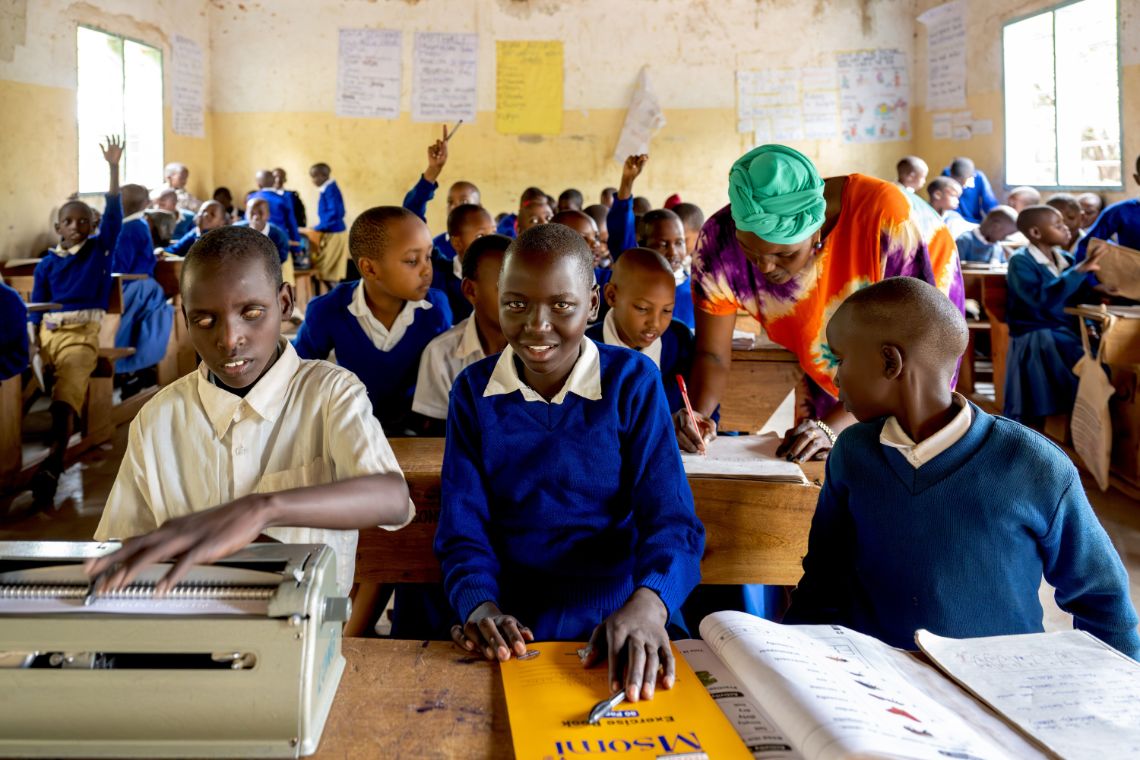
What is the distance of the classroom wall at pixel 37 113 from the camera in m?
6.44

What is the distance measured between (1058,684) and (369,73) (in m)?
9.48

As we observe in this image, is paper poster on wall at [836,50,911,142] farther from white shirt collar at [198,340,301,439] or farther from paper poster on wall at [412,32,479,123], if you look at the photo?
white shirt collar at [198,340,301,439]

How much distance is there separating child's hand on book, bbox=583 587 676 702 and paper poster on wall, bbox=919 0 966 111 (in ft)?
28.4

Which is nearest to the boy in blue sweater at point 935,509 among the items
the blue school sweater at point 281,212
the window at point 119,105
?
the window at point 119,105

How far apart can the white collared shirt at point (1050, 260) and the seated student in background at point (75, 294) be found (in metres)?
4.31

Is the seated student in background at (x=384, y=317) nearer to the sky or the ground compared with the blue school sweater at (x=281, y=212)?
nearer to the ground

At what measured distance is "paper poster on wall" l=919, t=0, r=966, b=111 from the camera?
336 inches

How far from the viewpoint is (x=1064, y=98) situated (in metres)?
7.02

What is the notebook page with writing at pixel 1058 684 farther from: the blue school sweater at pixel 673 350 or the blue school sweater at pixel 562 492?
the blue school sweater at pixel 673 350

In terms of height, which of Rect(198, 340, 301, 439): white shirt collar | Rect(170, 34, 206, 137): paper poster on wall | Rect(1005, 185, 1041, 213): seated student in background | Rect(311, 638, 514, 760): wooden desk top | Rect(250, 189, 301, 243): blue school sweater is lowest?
Rect(311, 638, 514, 760): wooden desk top

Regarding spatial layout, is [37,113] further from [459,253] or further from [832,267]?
[832,267]

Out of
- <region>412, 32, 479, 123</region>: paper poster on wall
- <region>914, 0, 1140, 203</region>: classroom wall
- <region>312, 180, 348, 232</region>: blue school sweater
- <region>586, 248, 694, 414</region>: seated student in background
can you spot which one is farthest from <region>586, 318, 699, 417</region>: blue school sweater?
<region>412, 32, 479, 123</region>: paper poster on wall

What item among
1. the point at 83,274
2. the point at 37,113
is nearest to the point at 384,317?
the point at 83,274

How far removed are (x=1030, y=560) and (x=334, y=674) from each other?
0.87 metres
